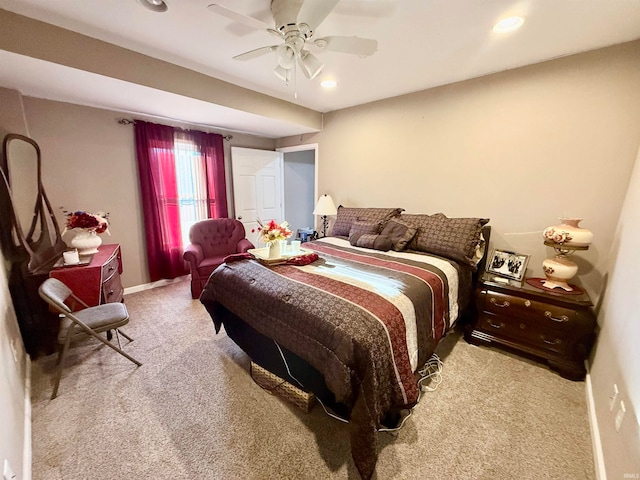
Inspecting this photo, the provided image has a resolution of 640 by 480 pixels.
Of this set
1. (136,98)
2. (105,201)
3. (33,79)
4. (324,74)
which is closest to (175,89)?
(136,98)

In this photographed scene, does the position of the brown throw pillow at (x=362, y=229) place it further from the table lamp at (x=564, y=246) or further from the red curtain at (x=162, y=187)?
the red curtain at (x=162, y=187)

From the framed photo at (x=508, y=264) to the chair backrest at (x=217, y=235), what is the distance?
310cm

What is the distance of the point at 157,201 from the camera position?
11.3ft

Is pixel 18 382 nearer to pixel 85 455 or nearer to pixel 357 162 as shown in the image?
pixel 85 455

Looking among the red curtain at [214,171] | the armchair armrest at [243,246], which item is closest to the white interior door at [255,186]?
the red curtain at [214,171]

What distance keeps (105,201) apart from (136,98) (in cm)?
131

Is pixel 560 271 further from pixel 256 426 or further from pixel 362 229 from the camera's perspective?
pixel 256 426

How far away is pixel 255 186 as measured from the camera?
4484 mm

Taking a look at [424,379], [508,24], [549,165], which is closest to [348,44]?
[508,24]

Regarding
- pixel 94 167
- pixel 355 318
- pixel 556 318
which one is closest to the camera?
pixel 355 318

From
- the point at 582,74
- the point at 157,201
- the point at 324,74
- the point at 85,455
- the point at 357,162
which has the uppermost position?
the point at 324,74

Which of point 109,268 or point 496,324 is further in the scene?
point 109,268

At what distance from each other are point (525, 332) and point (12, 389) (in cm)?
349

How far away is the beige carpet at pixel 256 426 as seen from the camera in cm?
133
